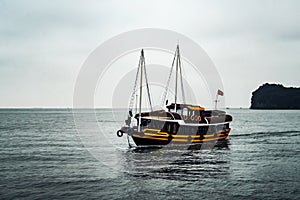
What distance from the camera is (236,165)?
104ft

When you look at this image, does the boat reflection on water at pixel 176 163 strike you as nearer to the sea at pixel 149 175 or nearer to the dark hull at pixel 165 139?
the sea at pixel 149 175

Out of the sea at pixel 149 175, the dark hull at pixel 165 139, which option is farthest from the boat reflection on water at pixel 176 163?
the dark hull at pixel 165 139

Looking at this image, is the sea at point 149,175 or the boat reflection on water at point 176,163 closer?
the sea at point 149,175

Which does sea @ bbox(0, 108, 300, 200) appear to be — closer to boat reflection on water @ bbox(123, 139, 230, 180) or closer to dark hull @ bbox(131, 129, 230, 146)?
boat reflection on water @ bbox(123, 139, 230, 180)

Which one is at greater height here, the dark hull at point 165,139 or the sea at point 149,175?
the dark hull at point 165,139

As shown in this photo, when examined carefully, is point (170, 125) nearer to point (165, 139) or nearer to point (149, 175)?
point (165, 139)

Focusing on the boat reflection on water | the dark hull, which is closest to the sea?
the boat reflection on water

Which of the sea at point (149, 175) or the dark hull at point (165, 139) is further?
the dark hull at point (165, 139)

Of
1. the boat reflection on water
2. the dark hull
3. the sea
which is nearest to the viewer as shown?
the sea

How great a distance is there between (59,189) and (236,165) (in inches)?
720

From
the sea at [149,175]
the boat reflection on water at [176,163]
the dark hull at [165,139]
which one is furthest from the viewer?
the dark hull at [165,139]

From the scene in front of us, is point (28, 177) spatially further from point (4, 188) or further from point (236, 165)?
point (236, 165)

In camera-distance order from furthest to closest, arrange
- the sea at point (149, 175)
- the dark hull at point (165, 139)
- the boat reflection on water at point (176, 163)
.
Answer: the dark hull at point (165, 139)
the boat reflection on water at point (176, 163)
the sea at point (149, 175)

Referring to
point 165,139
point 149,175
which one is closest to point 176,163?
point 149,175
